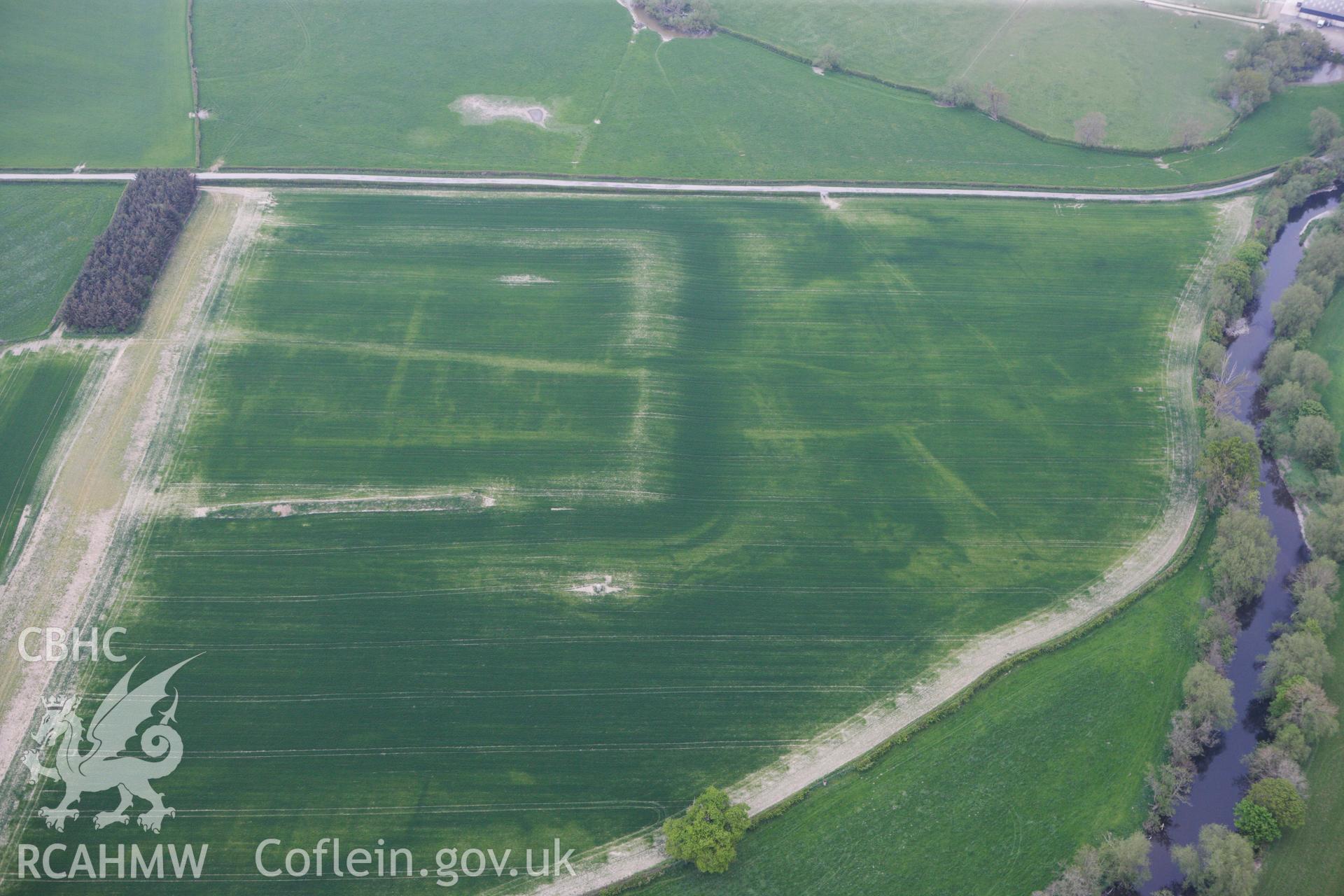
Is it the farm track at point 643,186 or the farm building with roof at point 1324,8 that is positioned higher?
the farm building with roof at point 1324,8

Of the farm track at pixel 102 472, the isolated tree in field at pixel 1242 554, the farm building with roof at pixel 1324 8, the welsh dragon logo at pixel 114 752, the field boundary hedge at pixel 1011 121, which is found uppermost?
the farm building with roof at pixel 1324 8

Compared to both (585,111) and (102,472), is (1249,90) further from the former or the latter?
(102,472)

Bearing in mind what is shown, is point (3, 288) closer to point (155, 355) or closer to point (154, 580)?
point (155, 355)

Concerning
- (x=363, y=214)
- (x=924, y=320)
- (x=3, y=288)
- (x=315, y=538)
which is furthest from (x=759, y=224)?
(x=3, y=288)

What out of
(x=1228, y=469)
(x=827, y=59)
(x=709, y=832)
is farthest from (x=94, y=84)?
(x=1228, y=469)

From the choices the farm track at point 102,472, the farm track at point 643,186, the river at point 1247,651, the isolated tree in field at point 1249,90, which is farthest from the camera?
the isolated tree in field at point 1249,90

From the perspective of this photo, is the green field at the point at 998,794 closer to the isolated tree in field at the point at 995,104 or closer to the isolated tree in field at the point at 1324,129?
the isolated tree in field at the point at 995,104

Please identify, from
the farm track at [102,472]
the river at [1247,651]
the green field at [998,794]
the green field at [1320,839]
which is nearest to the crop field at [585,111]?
the farm track at [102,472]
